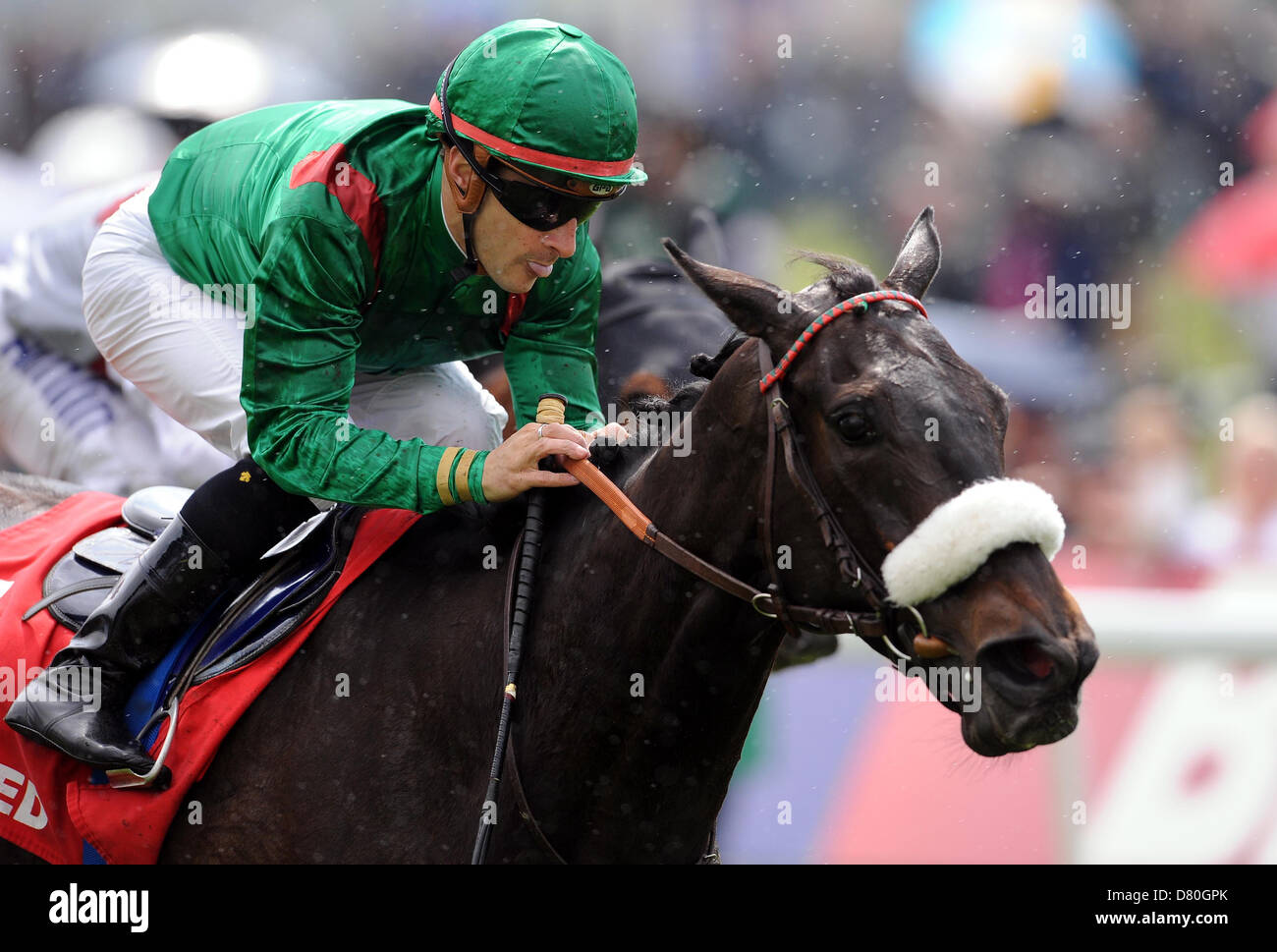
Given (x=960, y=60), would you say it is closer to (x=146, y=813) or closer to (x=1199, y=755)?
(x=1199, y=755)

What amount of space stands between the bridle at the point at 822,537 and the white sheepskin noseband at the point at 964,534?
2.1 inches

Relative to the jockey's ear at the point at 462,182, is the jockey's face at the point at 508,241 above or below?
below

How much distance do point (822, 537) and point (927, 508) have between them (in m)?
0.17

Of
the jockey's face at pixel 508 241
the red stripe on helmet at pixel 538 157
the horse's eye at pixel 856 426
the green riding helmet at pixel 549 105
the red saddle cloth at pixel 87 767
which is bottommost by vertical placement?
the red saddle cloth at pixel 87 767

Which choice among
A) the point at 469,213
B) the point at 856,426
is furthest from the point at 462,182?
the point at 856,426

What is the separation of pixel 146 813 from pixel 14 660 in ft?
1.54

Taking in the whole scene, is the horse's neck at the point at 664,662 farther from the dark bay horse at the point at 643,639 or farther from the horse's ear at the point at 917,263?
the horse's ear at the point at 917,263

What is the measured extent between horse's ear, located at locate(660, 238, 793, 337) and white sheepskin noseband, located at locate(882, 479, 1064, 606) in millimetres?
421

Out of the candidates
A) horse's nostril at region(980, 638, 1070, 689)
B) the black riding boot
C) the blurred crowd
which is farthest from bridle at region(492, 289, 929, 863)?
the blurred crowd

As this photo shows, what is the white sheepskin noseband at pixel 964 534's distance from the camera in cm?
199

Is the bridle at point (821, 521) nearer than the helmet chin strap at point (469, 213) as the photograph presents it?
Yes

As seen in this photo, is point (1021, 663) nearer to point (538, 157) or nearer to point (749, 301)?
point (749, 301)

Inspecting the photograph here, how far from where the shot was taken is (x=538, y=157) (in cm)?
243

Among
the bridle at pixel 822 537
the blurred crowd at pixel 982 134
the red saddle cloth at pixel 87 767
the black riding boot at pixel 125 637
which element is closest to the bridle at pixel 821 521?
the bridle at pixel 822 537
